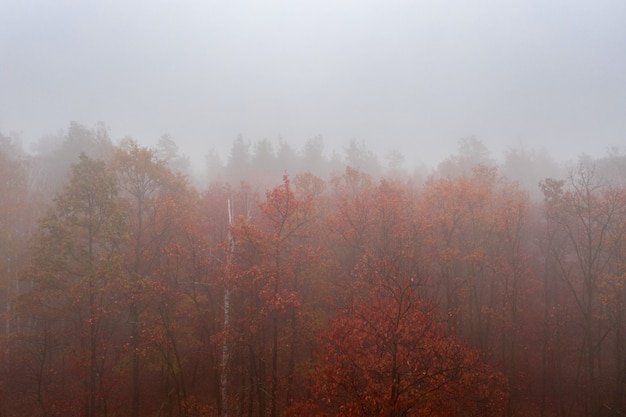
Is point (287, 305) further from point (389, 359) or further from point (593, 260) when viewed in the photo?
point (593, 260)

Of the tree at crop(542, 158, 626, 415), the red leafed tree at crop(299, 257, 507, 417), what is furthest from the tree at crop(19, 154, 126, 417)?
the tree at crop(542, 158, 626, 415)

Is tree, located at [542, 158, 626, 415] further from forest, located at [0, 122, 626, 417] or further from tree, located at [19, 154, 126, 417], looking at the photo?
tree, located at [19, 154, 126, 417]

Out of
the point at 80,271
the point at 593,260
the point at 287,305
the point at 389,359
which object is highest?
the point at 80,271

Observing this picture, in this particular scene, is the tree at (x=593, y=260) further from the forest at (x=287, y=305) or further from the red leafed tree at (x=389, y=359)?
the red leafed tree at (x=389, y=359)

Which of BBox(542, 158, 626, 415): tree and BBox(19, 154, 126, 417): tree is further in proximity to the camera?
BBox(542, 158, 626, 415): tree

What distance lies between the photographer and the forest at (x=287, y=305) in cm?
1311

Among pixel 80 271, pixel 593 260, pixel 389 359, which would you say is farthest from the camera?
pixel 593 260

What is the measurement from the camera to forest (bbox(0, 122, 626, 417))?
1311cm

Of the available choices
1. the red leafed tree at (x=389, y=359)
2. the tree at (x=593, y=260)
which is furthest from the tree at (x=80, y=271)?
the tree at (x=593, y=260)

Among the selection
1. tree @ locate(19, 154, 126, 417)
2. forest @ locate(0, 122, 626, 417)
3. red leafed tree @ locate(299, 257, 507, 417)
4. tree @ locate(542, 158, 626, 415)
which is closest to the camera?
red leafed tree @ locate(299, 257, 507, 417)

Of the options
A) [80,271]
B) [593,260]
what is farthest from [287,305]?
[593,260]

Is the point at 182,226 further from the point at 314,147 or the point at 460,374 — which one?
the point at 314,147

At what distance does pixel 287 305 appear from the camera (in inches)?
656

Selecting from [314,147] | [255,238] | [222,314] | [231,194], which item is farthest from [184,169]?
[255,238]
